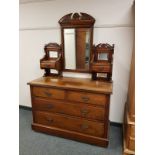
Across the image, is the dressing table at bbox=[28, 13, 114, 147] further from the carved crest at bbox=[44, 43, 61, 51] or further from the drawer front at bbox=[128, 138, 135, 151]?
the drawer front at bbox=[128, 138, 135, 151]

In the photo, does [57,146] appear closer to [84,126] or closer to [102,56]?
[84,126]

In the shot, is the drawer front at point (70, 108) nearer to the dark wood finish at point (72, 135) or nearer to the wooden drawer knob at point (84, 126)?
the wooden drawer knob at point (84, 126)

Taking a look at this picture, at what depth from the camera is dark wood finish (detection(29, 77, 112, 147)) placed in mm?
1967

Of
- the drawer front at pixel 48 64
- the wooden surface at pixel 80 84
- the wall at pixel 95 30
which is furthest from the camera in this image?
the drawer front at pixel 48 64

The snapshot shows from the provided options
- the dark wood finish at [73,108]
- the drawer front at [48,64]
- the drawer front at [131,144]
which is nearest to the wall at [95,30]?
the drawer front at [48,64]

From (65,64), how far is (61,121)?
2.99ft

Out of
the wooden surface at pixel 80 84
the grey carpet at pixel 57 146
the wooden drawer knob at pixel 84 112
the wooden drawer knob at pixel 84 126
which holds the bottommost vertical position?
the grey carpet at pixel 57 146

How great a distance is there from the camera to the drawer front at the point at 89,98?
6.26 feet

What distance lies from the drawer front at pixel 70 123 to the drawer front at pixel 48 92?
11.5 inches

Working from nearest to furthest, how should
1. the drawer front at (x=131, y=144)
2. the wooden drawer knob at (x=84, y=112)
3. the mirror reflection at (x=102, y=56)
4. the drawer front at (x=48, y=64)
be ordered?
the drawer front at (x=131, y=144) → the wooden drawer knob at (x=84, y=112) → the mirror reflection at (x=102, y=56) → the drawer front at (x=48, y=64)

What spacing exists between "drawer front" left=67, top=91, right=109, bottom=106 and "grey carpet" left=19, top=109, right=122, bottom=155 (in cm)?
64

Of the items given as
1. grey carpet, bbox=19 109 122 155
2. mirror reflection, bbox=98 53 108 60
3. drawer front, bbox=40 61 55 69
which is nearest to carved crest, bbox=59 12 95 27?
mirror reflection, bbox=98 53 108 60
